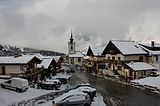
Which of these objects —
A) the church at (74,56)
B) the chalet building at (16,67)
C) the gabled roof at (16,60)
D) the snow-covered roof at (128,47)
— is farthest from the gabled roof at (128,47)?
the church at (74,56)

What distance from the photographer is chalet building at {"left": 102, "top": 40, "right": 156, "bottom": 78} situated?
197 ft

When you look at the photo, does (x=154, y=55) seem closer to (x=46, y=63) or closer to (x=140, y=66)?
(x=140, y=66)

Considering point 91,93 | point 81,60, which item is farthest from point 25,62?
point 81,60

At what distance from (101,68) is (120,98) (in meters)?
40.7

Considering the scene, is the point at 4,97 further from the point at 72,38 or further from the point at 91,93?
the point at 72,38

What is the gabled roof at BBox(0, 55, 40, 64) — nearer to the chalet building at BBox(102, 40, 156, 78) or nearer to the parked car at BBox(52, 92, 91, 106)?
the chalet building at BBox(102, 40, 156, 78)

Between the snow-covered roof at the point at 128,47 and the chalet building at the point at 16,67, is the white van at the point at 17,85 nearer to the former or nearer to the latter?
the chalet building at the point at 16,67

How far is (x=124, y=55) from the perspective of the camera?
60.4 metres

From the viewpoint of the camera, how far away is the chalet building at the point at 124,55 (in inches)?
2362

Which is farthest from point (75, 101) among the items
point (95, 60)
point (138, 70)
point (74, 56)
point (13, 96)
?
point (74, 56)

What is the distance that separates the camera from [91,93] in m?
33.5

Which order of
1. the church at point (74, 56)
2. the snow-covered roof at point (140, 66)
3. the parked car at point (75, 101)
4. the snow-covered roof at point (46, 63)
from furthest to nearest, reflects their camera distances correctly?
the church at point (74, 56) < the snow-covered roof at point (46, 63) < the snow-covered roof at point (140, 66) < the parked car at point (75, 101)

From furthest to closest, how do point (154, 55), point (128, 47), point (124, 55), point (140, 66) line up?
point (128, 47) → point (124, 55) → point (154, 55) → point (140, 66)

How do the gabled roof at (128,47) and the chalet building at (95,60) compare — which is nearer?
the gabled roof at (128,47)
